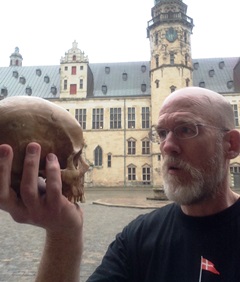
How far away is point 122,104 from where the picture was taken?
118 ft

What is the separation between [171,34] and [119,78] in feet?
28.1

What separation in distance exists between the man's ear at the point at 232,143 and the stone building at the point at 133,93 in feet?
99.4

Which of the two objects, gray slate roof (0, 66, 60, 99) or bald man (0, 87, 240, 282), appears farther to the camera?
gray slate roof (0, 66, 60, 99)

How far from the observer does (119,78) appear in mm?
38844

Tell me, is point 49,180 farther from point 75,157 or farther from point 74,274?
point 74,274

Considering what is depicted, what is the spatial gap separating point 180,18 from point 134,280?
35881mm

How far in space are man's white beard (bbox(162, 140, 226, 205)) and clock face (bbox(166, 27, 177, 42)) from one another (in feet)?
112

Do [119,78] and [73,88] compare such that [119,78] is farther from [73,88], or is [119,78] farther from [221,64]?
[221,64]

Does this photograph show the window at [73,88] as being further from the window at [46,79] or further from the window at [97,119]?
the window at [46,79]

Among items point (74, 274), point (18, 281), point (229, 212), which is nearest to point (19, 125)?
point (74, 274)

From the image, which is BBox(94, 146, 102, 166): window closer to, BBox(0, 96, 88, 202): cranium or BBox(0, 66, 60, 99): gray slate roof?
BBox(0, 66, 60, 99): gray slate roof

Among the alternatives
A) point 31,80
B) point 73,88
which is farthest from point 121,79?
point 31,80

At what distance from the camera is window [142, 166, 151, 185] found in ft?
111

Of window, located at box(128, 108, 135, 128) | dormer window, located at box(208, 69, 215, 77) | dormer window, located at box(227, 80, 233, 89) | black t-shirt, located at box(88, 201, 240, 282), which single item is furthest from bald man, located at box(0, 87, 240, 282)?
dormer window, located at box(208, 69, 215, 77)
